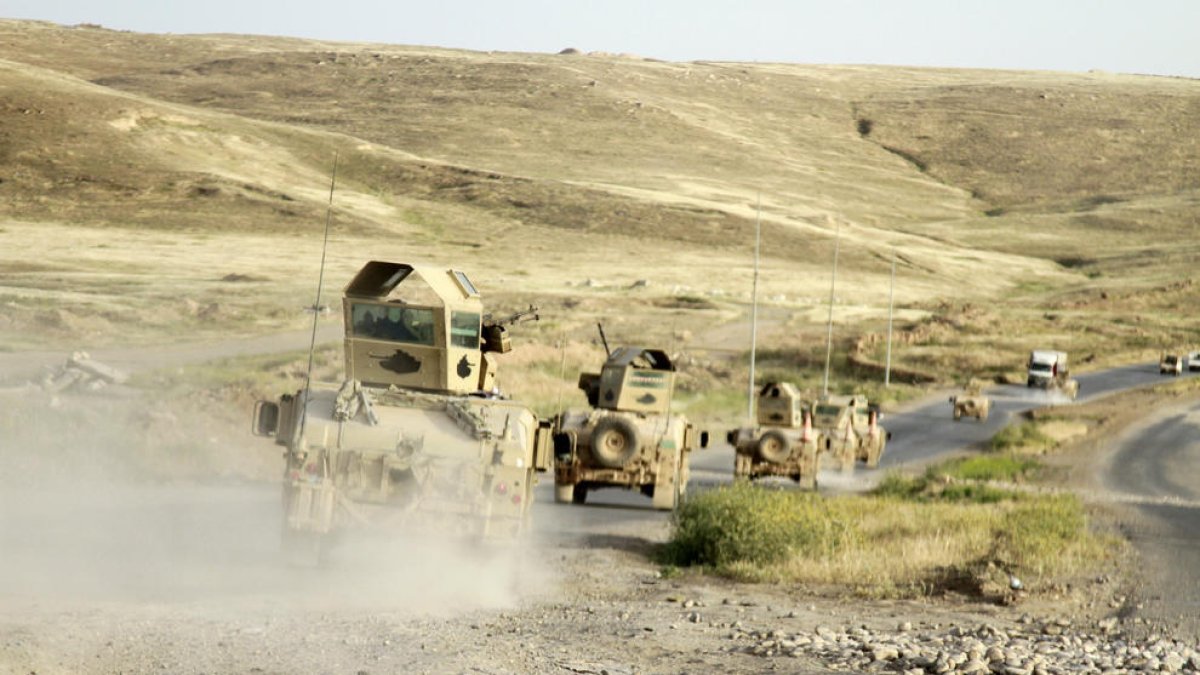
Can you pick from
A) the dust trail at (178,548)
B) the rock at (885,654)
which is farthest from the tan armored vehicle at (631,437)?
the rock at (885,654)

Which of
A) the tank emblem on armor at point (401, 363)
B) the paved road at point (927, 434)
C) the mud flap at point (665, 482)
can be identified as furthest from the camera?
the paved road at point (927, 434)

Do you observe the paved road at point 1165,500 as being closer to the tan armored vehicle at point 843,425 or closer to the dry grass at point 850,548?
the dry grass at point 850,548

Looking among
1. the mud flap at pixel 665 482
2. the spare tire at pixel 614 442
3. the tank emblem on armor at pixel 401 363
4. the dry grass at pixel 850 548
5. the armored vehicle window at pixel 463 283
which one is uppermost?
the armored vehicle window at pixel 463 283

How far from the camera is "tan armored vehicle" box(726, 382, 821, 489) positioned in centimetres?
3175

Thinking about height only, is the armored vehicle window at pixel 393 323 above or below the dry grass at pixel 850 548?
above

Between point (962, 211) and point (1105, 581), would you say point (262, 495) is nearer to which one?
point (1105, 581)

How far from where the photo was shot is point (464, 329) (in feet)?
67.5

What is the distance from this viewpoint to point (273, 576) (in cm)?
1789

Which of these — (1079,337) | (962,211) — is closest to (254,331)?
(1079,337)

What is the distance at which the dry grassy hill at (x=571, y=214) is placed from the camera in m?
79.1

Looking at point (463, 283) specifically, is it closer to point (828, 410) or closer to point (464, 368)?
point (464, 368)

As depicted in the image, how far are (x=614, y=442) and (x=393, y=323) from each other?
700 centimetres

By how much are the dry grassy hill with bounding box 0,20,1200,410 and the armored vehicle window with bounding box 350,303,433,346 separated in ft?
81.1

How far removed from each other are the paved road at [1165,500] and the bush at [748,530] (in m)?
4.14
